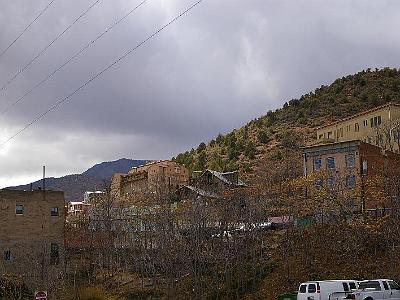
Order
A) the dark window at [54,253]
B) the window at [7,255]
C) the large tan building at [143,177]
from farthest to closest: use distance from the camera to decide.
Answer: the large tan building at [143,177] < the dark window at [54,253] < the window at [7,255]

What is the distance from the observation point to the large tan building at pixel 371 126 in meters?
76.9

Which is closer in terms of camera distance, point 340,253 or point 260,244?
point 340,253

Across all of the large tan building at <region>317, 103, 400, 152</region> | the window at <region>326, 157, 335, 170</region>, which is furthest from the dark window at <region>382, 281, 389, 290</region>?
the large tan building at <region>317, 103, 400, 152</region>

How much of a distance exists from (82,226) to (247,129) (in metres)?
81.7

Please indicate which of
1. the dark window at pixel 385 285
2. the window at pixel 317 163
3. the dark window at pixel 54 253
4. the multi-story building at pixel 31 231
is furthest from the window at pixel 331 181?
the dark window at pixel 54 253

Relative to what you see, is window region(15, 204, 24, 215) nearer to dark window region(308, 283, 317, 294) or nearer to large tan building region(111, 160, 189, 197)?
dark window region(308, 283, 317, 294)

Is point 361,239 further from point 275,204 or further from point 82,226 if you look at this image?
point 82,226

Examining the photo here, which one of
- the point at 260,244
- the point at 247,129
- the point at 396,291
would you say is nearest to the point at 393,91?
the point at 247,129

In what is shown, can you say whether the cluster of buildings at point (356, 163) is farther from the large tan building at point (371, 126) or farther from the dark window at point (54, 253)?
the dark window at point (54, 253)

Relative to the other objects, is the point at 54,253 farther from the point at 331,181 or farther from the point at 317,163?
the point at 331,181

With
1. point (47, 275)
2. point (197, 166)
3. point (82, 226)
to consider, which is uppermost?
point (197, 166)

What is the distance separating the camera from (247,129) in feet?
468

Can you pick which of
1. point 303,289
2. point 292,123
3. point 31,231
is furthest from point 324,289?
point 292,123

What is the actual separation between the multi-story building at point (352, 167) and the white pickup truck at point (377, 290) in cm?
1768
